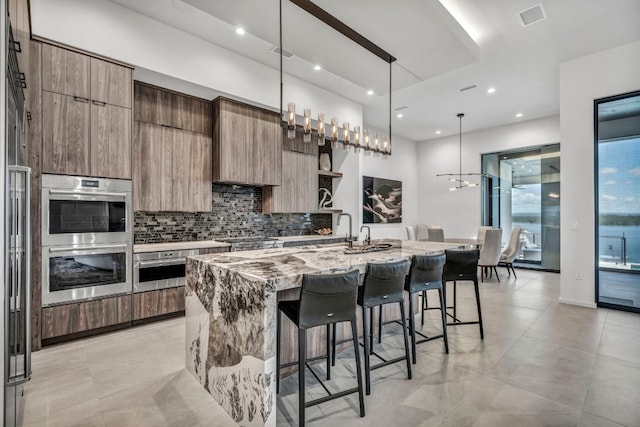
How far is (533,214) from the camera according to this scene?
24.0 ft

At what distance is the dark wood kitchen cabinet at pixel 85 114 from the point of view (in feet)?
10.1

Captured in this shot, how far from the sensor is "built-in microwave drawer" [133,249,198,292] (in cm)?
363

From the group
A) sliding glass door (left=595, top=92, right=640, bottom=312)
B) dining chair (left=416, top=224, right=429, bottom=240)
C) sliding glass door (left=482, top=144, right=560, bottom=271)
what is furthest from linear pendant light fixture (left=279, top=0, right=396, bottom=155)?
sliding glass door (left=482, top=144, right=560, bottom=271)

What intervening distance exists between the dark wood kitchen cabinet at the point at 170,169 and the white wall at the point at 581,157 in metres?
5.22

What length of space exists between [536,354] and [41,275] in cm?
470

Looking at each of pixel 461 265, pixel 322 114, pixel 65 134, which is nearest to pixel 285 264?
pixel 322 114

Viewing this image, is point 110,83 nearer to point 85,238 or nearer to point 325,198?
point 85,238

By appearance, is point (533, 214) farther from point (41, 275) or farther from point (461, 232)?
point (41, 275)

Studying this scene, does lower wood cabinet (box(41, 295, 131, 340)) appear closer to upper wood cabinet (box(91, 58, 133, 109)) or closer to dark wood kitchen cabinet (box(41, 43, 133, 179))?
dark wood kitchen cabinet (box(41, 43, 133, 179))

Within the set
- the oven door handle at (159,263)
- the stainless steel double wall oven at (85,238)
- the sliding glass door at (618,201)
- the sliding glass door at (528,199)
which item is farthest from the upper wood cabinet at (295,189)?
the sliding glass door at (528,199)

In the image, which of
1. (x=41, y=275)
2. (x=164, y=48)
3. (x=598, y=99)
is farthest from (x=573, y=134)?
(x=41, y=275)

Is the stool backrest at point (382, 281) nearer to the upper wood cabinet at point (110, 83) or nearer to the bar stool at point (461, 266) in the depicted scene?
the bar stool at point (461, 266)

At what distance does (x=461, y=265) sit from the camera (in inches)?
128

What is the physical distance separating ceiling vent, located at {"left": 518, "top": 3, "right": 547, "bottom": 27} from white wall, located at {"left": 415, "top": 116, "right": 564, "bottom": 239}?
4293 millimetres
